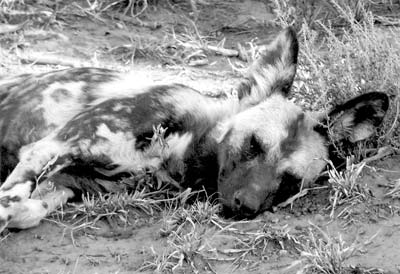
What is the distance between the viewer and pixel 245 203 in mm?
3588

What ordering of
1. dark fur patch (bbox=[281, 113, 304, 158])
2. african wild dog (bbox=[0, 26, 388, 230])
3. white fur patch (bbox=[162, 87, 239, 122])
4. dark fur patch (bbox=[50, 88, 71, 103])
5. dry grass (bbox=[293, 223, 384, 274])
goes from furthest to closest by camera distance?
1. dark fur patch (bbox=[50, 88, 71, 103])
2. white fur patch (bbox=[162, 87, 239, 122])
3. dark fur patch (bbox=[281, 113, 304, 158])
4. african wild dog (bbox=[0, 26, 388, 230])
5. dry grass (bbox=[293, 223, 384, 274])

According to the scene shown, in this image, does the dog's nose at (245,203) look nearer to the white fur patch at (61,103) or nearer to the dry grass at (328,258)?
the dry grass at (328,258)

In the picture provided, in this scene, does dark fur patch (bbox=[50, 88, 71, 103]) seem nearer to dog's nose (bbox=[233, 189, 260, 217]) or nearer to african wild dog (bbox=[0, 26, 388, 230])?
african wild dog (bbox=[0, 26, 388, 230])

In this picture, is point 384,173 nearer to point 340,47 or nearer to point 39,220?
point 340,47

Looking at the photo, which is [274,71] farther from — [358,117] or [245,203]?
[245,203]

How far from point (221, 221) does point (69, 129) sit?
0.82 m

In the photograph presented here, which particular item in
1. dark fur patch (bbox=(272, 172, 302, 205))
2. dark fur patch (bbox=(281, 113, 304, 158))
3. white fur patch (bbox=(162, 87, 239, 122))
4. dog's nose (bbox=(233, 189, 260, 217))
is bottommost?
dark fur patch (bbox=(272, 172, 302, 205))

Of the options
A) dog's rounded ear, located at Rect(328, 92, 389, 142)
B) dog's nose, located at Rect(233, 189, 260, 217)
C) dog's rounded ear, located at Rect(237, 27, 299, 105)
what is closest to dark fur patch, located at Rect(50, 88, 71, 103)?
dog's rounded ear, located at Rect(237, 27, 299, 105)

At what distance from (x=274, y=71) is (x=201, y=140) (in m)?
0.51

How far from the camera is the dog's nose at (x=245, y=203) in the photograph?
359 cm

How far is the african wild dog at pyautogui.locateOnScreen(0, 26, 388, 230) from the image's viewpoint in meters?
3.71

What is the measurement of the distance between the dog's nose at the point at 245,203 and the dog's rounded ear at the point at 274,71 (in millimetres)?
689

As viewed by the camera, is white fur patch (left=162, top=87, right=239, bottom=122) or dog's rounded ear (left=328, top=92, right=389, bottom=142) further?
white fur patch (left=162, top=87, right=239, bottom=122)

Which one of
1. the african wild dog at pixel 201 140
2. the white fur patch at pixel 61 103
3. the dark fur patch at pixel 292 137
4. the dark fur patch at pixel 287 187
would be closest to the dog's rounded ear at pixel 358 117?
the african wild dog at pixel 201 140
